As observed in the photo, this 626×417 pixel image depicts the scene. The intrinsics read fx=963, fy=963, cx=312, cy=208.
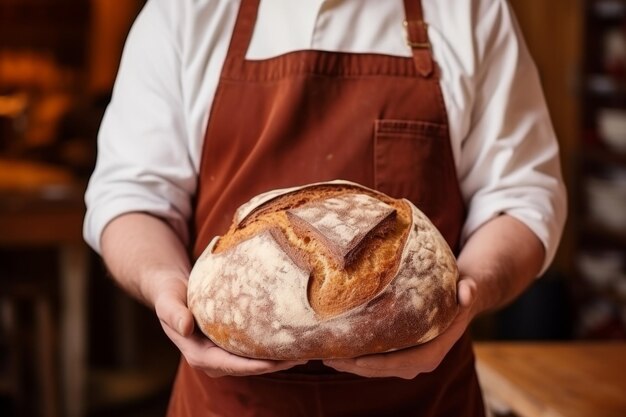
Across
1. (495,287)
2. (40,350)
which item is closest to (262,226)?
(495,287)

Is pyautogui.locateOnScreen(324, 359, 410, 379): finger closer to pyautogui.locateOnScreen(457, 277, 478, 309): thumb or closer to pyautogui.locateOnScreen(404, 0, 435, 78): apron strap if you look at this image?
pyautogui.locateOnScreen(457, 277, 478, 309): thumb

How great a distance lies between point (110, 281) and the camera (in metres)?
4.39

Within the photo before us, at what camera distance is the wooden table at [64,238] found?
366 cm

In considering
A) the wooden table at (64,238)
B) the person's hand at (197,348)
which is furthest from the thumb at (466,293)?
the wooden table at (64,238)

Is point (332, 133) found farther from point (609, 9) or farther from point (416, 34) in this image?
point (609, 9)

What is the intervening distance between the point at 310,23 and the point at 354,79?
11 cm

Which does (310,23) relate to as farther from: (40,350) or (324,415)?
(40,350)

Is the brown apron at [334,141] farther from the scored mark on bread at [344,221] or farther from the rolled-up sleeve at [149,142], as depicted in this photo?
the scored mark on bread at [344,221]

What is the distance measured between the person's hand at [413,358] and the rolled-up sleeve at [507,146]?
0.88ft

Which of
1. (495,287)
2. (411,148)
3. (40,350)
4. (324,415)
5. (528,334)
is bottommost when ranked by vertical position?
(528,334)

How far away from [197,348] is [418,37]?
1.92 ft

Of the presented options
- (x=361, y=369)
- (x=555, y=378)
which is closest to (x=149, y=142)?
(x=361, y=369)

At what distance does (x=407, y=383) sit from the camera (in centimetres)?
136

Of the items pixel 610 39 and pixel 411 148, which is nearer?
pixel 411 148
